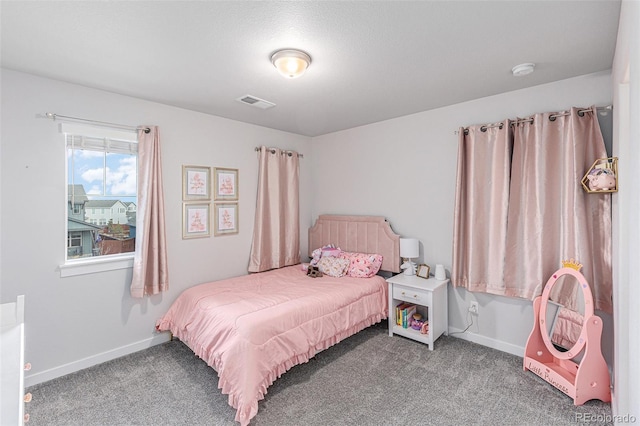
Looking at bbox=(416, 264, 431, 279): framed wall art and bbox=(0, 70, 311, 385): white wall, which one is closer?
bbox=(0, 70, 311, 385): white wall

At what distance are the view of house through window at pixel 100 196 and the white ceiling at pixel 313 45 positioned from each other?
556mm

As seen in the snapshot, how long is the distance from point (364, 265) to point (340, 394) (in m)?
1.60

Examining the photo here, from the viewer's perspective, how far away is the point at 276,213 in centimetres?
414

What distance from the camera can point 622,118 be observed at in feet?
5.99

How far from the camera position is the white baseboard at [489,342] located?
2860 mm

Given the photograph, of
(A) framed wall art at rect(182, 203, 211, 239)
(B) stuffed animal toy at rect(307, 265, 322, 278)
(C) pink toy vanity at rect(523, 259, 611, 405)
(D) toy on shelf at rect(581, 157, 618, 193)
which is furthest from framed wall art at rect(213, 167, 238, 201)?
(D) toy on shelf at rect(581, 157, 618, 193)

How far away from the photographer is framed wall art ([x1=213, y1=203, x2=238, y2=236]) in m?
3.63

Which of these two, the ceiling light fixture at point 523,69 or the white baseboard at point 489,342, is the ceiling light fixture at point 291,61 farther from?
the white baseboard at point 489,342

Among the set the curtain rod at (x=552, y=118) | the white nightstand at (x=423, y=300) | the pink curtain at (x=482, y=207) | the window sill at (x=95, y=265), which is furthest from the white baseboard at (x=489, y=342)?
the window sill at (x=95, y=265)

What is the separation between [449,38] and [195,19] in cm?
157

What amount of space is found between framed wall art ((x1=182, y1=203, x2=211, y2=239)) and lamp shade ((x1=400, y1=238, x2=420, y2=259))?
2.31 m

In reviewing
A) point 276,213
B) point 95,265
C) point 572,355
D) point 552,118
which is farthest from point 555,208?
point 95,265

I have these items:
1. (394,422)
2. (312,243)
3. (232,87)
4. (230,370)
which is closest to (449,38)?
(232,87)

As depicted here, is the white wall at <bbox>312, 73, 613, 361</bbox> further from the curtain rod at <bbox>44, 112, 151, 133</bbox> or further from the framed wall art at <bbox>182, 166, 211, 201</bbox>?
the curtain rod at <bbox>44, 112, 151, 133</bbox>
